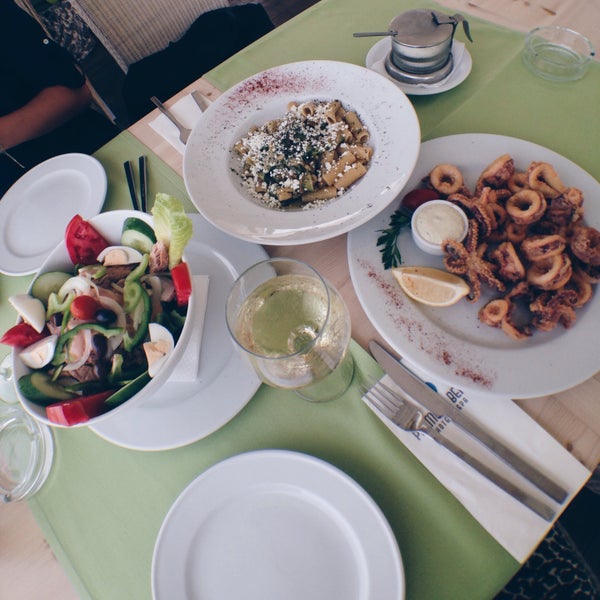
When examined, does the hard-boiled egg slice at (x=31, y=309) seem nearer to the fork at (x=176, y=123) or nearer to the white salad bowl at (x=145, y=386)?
the white salad bowl at (x=145, y=386)

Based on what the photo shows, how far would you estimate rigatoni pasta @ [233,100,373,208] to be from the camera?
39.4 inches

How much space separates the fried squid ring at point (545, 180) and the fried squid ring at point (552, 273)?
146 millimetres

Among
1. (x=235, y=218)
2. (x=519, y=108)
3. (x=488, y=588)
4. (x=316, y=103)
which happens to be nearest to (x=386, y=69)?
(x=316, y=103)

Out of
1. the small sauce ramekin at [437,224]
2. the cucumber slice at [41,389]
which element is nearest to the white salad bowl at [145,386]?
the cucumber slice at [41,389]

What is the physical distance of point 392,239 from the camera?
0.90 m

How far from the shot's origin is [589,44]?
3.58 ft

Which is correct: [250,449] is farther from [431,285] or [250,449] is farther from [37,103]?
[37,103]

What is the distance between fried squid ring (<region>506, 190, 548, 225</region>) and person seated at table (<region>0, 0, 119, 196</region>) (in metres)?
1.66

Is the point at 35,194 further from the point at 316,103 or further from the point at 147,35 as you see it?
the point at 147,35

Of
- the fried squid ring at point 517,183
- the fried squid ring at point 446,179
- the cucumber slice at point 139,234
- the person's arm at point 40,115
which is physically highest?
the person's arm at point 40,115

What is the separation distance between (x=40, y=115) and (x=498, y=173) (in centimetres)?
177

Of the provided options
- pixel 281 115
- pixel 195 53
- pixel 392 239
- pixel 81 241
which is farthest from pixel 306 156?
pixel 195 53

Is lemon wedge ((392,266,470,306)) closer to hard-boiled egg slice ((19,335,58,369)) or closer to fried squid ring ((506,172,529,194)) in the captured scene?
fried squid ring ((506,172,529,194))

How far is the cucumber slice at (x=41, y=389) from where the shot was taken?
74cm
